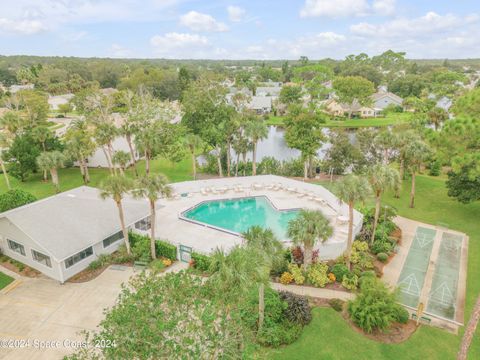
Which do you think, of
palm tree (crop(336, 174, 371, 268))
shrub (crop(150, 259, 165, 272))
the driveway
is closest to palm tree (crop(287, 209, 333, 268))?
palm tree (crop(336, 174, 371, 268))

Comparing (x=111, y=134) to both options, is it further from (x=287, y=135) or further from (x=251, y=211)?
(x=287, y=135)

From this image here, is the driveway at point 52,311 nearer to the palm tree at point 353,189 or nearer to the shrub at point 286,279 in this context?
the shrub at point 286,279

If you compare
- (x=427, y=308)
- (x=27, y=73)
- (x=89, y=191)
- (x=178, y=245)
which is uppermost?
(x=27, y=73)

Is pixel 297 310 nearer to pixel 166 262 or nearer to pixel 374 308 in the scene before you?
pixel 374 308

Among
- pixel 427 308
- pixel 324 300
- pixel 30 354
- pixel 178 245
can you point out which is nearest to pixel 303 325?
pixel 324 300

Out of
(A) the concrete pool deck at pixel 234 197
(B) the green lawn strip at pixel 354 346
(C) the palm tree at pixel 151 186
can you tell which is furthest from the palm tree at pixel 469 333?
(C) the palm tree at pixel 151 186

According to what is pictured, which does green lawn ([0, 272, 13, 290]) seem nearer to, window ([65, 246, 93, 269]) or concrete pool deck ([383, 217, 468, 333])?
window ([65, 246, 93, 269])
